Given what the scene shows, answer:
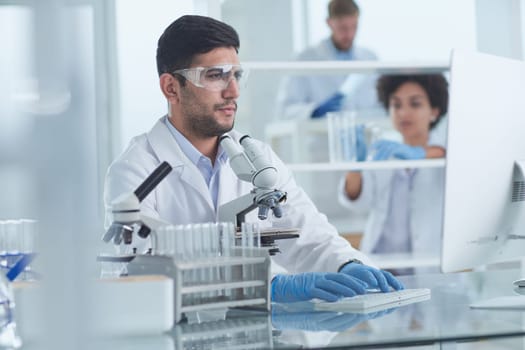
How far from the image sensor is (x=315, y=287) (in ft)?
5.21

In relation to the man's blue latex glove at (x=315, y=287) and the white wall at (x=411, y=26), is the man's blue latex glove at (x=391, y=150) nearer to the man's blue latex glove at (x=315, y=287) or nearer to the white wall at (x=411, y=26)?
the white wall at (x=411, y=26)

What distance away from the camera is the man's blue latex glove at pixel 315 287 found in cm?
158

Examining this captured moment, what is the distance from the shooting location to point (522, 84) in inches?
69.6

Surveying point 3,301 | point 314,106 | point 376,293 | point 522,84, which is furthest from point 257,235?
point 314,106

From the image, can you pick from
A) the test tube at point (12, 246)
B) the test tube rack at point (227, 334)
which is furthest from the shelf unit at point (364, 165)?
the test tube rack at point (227, 334)

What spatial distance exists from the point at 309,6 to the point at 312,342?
4.23 meters

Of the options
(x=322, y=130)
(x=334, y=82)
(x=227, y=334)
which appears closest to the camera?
(x=227, y=334)

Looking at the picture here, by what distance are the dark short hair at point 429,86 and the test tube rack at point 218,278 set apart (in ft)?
10.6

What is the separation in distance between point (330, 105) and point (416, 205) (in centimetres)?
82

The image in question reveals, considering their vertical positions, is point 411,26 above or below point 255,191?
above

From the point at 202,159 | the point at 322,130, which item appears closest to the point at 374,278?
the point at 202,159

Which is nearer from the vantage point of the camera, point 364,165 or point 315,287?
point 315,287

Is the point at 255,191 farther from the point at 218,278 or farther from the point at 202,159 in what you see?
the point at 202,159

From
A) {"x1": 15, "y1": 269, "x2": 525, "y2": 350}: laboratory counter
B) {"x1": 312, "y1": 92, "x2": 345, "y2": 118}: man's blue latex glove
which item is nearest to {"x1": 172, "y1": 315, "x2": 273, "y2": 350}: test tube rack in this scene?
{"x1": 15, "y1": 269, "x2": 525, "y2": 350}: laboratory counter
